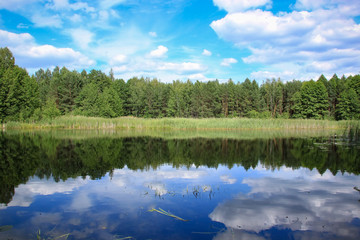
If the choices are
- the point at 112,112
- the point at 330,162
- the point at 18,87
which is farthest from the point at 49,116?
the point at 330,162

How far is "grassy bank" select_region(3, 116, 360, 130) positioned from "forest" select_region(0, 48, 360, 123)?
6.58 ft

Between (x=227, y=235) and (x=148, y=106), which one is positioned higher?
(x=148, y=106)

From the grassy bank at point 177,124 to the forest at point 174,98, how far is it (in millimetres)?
2007

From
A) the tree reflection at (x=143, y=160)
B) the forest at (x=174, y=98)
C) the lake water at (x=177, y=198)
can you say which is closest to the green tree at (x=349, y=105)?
the forest at (x=174, y=98)

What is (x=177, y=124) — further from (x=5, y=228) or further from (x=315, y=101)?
(x=5, y=228)

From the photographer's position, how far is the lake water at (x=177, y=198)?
17.1ft

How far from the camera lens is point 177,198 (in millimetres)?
7215

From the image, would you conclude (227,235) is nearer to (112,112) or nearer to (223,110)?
(112,112)

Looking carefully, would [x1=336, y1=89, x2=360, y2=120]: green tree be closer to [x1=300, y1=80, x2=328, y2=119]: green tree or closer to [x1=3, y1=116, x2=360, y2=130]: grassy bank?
[x1=300, y1=80, x2=328, y2=119]: green tree

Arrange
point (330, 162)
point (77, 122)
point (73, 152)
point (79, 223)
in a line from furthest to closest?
1. point (77, 122)
2. point (73, 152)
3. point (330, 162)
4. point (79, 223)

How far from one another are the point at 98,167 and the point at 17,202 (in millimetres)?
4781

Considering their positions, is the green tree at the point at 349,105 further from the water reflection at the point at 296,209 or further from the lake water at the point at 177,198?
the water reflection at the point at 296,209

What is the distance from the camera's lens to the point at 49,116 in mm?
38281

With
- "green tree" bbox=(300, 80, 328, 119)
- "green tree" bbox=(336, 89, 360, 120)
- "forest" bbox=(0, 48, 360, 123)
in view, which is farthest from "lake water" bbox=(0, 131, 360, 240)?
"green tree" bbox=(300, 80, 328, 119)
